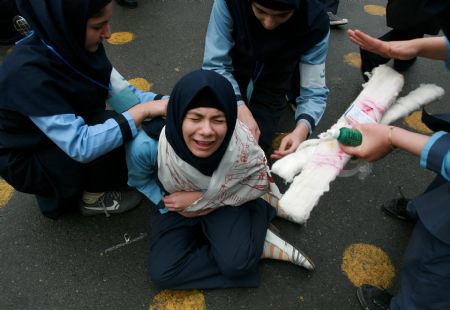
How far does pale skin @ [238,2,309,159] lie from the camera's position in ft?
4.78

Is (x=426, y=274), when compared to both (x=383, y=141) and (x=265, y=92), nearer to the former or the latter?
(x=383, y=141)

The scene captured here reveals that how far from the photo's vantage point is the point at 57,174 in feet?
4.98

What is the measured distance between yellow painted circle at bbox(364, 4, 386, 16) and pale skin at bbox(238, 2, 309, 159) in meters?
2.28

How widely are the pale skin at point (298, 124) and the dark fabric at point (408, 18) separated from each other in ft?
3.06

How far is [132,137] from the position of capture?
1.46m

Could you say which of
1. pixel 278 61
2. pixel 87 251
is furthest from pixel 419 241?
pixel 87 251

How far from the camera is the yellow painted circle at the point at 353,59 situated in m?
2.78

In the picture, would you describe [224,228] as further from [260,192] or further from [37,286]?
[37,286]

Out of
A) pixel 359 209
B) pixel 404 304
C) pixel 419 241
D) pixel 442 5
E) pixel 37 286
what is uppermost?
pixel 442 5

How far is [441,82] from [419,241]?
1922 mm

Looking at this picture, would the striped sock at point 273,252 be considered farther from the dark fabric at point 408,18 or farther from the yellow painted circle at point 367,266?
the dark fabric at point 408,18

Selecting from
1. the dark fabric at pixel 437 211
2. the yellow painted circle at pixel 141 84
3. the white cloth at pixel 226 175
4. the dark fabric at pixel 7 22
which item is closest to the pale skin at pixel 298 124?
the white cloth at pixel 226 175

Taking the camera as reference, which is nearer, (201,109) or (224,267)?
(201,109)

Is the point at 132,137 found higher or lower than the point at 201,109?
lower
